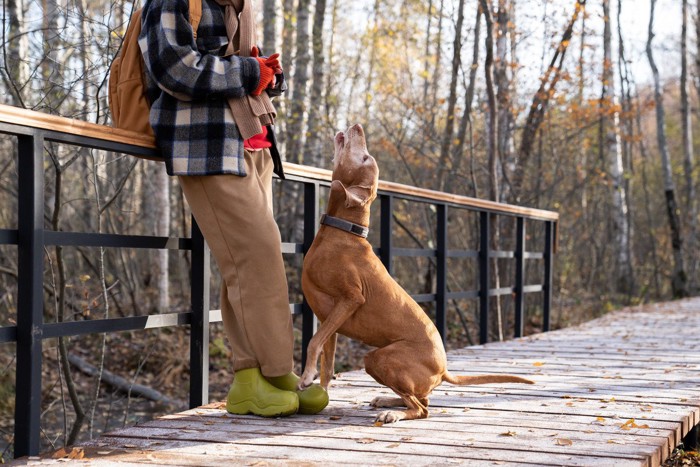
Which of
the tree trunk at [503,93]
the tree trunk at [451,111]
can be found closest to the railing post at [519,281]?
the tree trunk at [451,111]

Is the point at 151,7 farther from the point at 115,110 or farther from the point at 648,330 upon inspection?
the point at 648,330

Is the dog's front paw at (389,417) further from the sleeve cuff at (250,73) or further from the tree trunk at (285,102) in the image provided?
the tree trunk at (285,102)

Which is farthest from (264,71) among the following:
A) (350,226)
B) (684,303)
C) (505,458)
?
(684,303)

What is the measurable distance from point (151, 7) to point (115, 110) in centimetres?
45

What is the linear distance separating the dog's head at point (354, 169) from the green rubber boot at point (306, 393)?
715 millimetres

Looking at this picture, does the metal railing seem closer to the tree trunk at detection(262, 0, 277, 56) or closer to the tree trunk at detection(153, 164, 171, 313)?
the tree trunk at detection(153, 164, 171, 313)

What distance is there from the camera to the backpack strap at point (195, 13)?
303 centimetres

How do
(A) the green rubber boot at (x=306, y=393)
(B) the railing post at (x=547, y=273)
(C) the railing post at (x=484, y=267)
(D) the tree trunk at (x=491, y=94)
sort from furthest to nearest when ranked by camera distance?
(D) the tree trunk at (x=491, y=94) < (B) the railing post at (x=547, y=273) < (C) the railing post at (x=484, y=267) < (A) the green rubber boot at (x=306, y=393)

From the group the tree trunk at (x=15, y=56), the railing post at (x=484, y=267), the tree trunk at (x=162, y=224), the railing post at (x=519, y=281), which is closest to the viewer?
the tree trunk at (x=15, y=56)

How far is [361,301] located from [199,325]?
0.82m

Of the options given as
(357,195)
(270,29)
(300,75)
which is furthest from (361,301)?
(270,29)

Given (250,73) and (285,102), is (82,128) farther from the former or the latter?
(285,102)

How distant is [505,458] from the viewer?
8.45ft

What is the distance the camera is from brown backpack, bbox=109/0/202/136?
3154 millimetres
